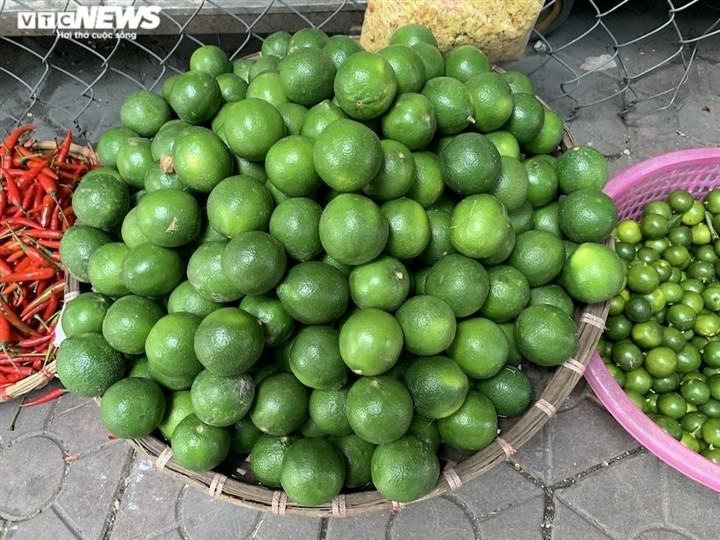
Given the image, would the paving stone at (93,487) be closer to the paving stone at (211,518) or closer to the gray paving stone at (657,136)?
the paving stone at (211,518)

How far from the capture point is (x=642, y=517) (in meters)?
1.90

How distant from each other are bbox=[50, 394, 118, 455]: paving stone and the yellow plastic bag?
71.1 inches

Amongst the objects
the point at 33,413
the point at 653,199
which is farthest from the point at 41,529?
the point at 653,199

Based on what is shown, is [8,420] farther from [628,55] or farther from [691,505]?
[628,55]

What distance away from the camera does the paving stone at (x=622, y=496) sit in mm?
1897

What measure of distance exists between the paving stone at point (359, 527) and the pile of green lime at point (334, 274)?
544 mm

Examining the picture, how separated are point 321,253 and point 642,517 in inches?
57.2

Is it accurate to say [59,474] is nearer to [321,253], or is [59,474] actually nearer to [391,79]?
[321,253]

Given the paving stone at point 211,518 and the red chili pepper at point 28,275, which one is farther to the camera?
the red chili pepper at point 28,275

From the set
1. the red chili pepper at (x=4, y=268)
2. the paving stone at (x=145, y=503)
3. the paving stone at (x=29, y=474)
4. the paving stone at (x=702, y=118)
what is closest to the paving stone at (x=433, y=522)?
the paving stone at (x=145, y=503)

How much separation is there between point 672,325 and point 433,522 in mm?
1094

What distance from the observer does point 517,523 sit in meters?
1.92

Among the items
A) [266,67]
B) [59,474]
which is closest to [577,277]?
[266,67]

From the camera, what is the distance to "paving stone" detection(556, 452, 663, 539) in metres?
1.90
